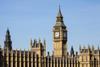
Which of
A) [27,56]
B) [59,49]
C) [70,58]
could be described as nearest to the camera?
[27,56]

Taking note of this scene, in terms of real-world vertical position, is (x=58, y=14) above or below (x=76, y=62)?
above

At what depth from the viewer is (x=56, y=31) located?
392ft

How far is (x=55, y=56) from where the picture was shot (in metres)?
114

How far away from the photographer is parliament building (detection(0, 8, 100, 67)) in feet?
305

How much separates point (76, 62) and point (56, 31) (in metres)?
12.8

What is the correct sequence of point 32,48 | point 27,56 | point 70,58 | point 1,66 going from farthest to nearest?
point 70,58, point 32,48, point 27,56, point 1,66

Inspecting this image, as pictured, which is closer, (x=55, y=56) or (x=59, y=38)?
(x=55, y=56)

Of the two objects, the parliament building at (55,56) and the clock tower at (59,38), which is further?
the clock tower at (59,38)

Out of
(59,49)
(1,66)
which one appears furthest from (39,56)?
(59,49)

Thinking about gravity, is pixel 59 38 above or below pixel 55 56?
above

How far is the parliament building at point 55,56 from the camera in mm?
92938

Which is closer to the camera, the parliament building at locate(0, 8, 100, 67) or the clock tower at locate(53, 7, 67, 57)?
the parliament building at locate(0, 8, 100, 67)

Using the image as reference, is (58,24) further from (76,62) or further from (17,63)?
(17,63)

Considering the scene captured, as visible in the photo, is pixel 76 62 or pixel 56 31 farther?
pixel 56 31
